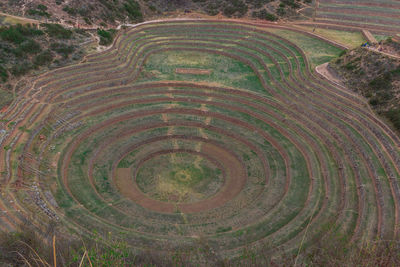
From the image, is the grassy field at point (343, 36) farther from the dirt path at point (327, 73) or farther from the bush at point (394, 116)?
the bush at point (394, 116)

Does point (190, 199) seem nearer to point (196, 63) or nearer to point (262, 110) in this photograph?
point (262, 110)

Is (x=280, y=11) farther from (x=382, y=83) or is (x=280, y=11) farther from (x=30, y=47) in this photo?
(x=30, y=47)

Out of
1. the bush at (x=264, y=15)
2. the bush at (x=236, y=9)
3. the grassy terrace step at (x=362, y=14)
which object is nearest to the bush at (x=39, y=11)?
the bush at (x=236, y=9)

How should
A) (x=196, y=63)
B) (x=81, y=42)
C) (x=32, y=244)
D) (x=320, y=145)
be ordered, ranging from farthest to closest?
(x=196, y=63) < (x=81, y=42) < (x=320, y=145) < (x=32, y=244)

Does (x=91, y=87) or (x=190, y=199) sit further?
(x=91, y=87)

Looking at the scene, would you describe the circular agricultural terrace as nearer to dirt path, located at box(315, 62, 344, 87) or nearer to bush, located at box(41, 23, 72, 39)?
dirt path, located at box(315, 62, 344, 87)

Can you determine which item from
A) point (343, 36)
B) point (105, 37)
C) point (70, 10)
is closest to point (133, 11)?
point (70, 10)

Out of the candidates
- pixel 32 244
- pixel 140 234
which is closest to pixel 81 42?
pixel 140 234

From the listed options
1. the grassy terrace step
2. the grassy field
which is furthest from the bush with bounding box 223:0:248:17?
the grassy terrace step
